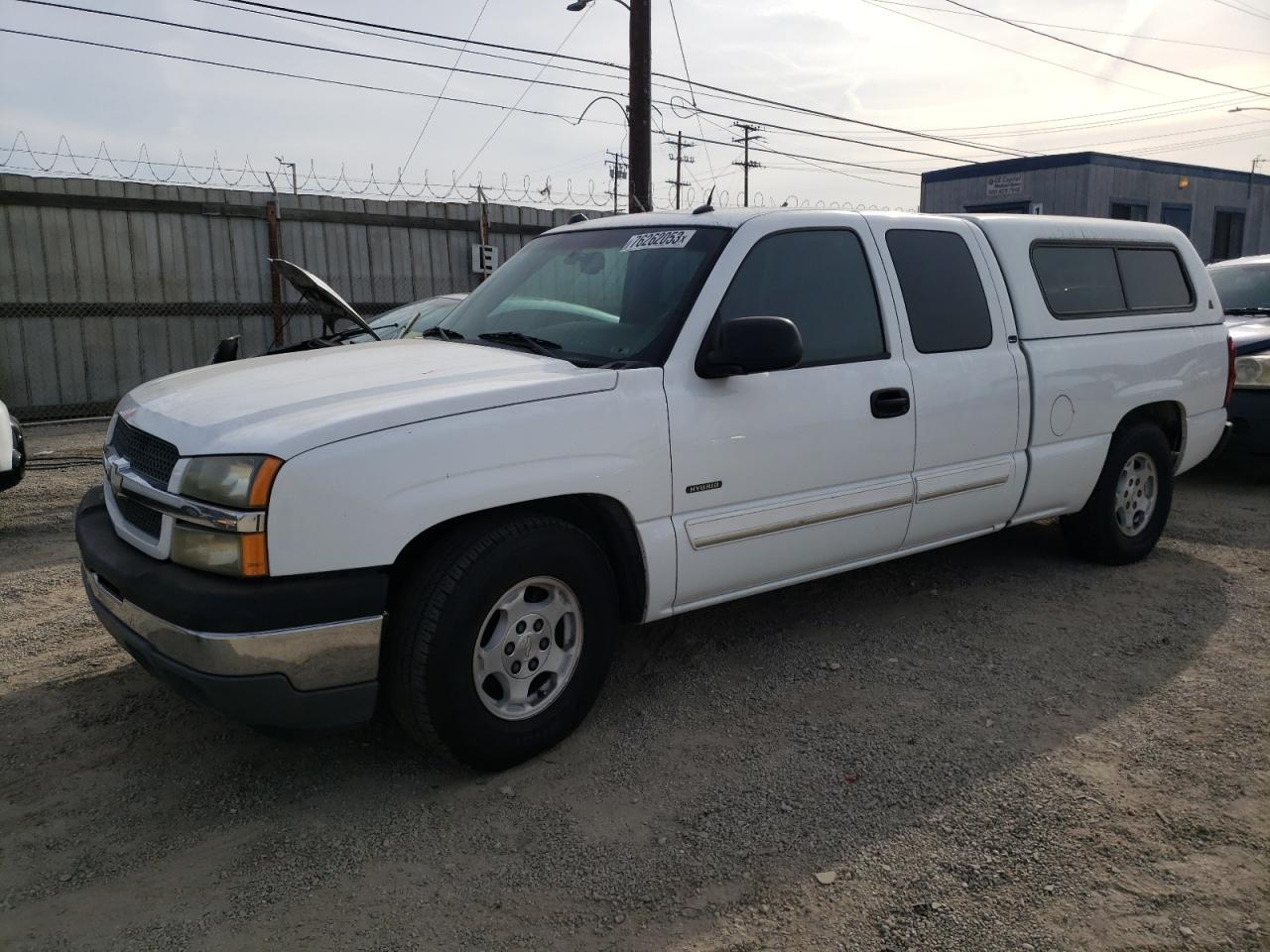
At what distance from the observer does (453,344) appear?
3979 millimetres

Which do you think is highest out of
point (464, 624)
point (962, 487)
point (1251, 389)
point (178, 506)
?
point (178, 506)

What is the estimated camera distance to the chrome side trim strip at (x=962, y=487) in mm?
4312

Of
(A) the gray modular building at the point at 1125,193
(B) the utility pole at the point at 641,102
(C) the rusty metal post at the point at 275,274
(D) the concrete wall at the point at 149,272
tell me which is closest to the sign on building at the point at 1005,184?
(A) the gray modular building at the point at 1125,193

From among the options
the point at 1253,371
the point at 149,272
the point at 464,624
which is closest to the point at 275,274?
the point at 149,272

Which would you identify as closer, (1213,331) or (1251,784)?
(1251,784)

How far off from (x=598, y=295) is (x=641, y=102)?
1005 centimetres

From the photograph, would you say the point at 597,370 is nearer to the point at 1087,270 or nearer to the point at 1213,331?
the point at 1087,270

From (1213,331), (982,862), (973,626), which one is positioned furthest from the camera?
(1213,331)

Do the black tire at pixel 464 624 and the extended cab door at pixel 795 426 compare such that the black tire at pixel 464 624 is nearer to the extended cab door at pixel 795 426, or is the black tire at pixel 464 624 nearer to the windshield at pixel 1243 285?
the extended cab door at pixel 795 426

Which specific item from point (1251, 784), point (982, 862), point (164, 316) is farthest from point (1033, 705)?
point (164, 316)

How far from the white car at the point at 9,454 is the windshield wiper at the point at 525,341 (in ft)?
12.6

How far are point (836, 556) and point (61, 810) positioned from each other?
294 centimetres

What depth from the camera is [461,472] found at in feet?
9.79

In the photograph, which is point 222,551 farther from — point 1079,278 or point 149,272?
point 149,272
